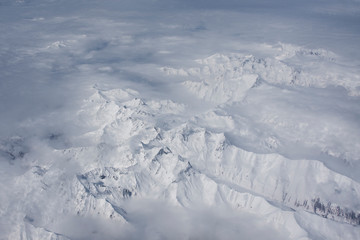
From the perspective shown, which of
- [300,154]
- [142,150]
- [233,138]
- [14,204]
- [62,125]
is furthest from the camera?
[62,125]

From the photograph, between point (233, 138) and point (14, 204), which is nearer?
point (14, 204)

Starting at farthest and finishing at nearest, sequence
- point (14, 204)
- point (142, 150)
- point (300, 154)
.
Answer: point (300, 154) → point (142, 150) → point (14, 204)

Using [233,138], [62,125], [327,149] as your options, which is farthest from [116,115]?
[327,149]

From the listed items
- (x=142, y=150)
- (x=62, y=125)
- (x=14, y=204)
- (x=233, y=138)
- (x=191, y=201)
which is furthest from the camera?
(x=62, y=125)

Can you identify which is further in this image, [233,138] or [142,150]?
[233,138]

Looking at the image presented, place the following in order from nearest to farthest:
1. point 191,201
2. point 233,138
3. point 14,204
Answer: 1. point 14,204
2. point 191,201
3. point 233,138

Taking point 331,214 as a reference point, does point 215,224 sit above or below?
above

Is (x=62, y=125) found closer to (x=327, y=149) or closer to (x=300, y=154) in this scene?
(x=300, y=154)

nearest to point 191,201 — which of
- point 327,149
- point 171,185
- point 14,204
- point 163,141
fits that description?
point 171,185

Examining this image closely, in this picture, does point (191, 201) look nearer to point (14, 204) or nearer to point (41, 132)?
point (14, 204)
